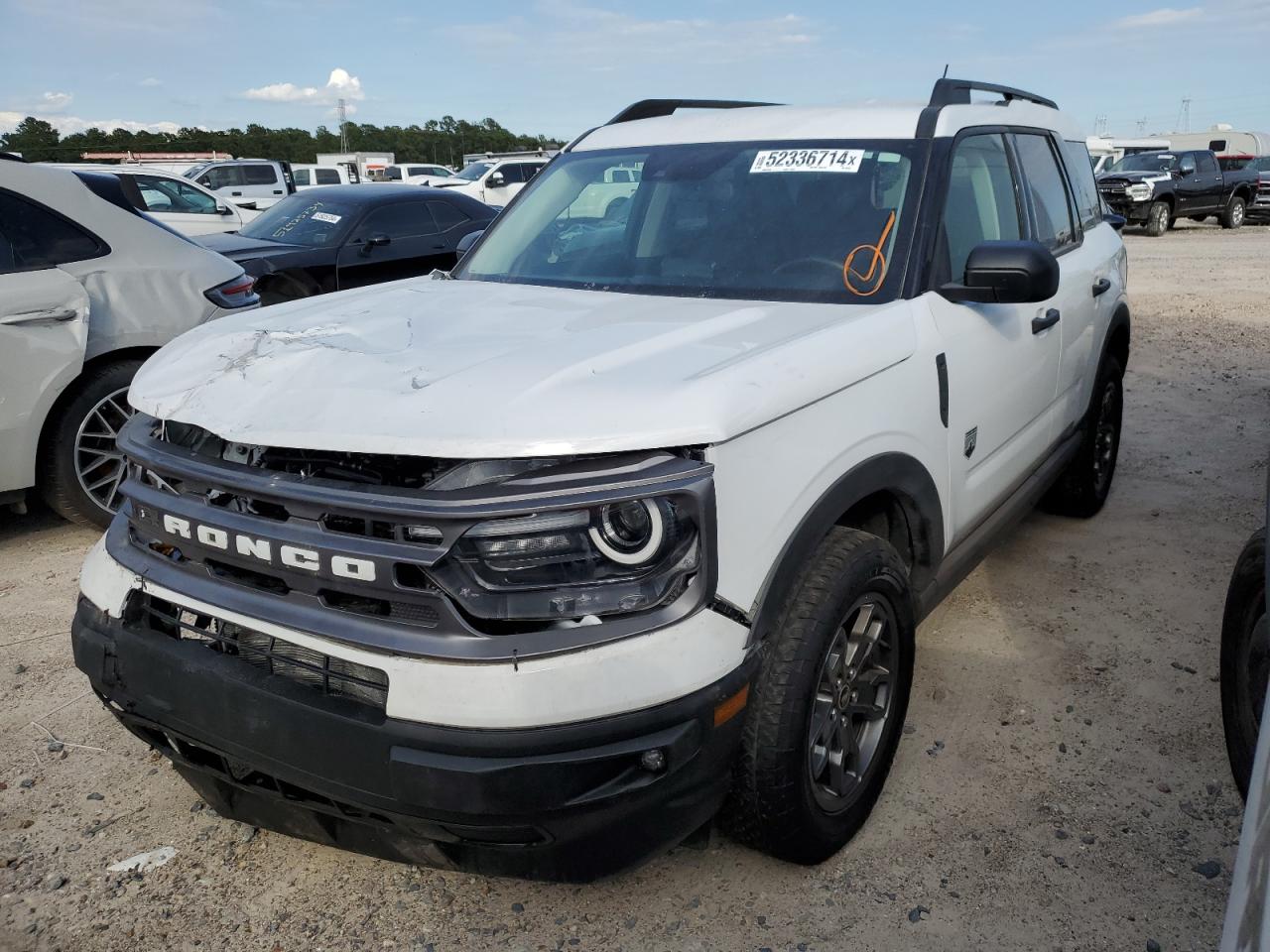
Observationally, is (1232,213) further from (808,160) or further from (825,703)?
(825,703)

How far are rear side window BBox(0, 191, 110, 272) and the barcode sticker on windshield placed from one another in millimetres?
3298

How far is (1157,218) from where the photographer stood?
71.4ft

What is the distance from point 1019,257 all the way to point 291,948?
255 centimetres

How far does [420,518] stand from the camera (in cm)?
192

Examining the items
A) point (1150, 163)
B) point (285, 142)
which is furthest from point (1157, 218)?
point (285, 142)

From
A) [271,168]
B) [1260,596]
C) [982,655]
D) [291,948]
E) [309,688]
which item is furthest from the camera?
[271,168]

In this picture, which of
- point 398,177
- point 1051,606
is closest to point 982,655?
point 1051,606

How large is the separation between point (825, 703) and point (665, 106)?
8.96ft

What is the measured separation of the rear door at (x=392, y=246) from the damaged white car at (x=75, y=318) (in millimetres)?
3773

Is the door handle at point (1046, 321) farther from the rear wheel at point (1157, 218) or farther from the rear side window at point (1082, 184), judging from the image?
the rear wheel at point (1157, 218)

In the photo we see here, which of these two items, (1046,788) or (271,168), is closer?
(1046,788)

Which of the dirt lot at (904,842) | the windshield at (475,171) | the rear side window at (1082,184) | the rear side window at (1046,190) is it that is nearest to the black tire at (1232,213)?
the windshield at (475,171)

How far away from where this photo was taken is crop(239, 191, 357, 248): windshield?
29.3ft

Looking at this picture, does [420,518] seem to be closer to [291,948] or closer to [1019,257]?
[291,948]
